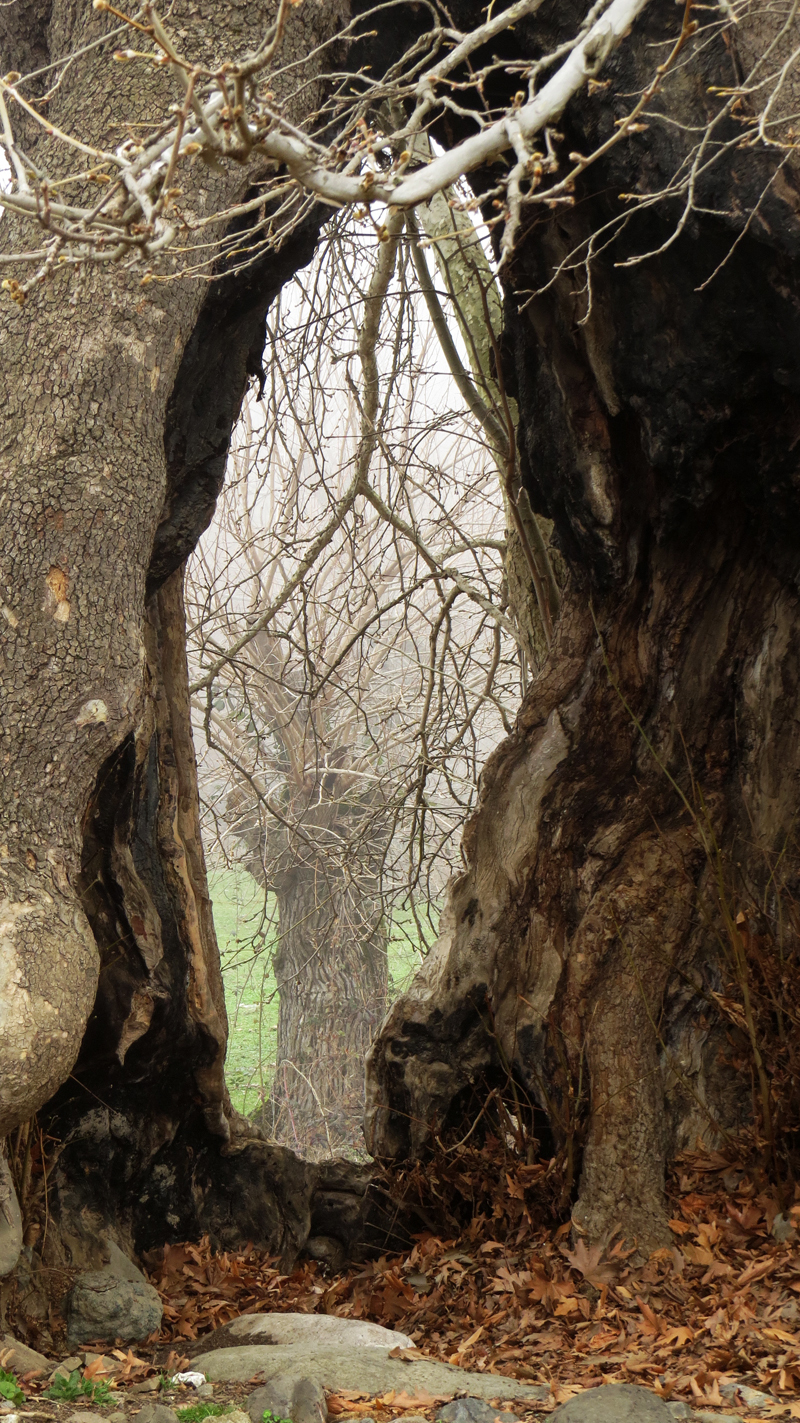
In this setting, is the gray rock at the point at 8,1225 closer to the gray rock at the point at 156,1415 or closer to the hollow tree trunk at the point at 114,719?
the hollow tree trunk at the point at 114,719

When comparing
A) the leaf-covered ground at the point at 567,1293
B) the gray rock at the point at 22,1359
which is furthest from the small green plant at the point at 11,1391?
the leaf-covered ground at the point at 567,1293

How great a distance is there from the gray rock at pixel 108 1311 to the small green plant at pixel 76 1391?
0.77 meters

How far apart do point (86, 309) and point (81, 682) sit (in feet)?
3.78

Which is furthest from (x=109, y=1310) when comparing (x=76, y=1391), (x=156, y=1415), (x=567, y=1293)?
(x=567, y=1293)

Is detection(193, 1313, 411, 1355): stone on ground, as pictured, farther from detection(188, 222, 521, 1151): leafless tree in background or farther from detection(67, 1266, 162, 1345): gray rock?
detection(188, 222, 521, 1151): leafless tree in background

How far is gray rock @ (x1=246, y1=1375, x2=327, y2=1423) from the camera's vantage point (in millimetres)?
2548

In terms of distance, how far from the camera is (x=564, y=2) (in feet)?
12.0

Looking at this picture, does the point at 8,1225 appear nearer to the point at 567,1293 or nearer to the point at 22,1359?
the point at 22,1359

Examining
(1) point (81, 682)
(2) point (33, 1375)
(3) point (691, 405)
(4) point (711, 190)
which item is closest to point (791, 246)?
(4) point (711, 190)

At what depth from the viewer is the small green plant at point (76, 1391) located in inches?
104

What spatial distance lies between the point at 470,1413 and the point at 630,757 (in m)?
2.51

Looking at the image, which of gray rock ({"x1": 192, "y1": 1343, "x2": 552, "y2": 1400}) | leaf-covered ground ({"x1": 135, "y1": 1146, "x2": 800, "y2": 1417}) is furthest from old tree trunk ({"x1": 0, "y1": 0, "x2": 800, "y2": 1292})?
gray rock ({"x1": 192, "y1": 1343, "x2": 552, "y2": 1400})

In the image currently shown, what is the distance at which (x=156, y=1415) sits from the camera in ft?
8.16

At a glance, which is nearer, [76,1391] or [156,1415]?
[156,1415]
